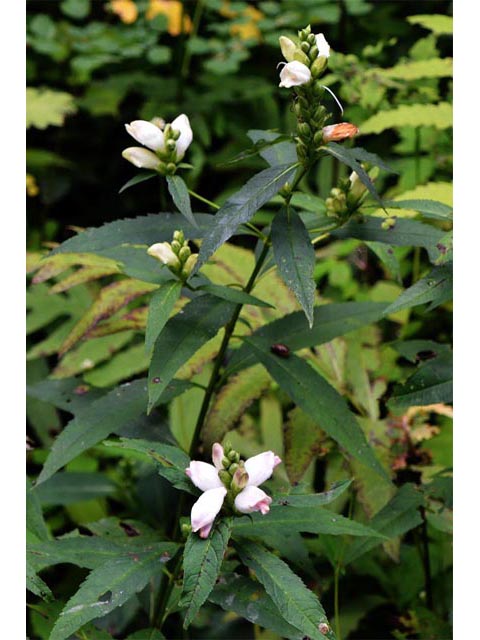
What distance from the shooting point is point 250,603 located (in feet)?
3.29

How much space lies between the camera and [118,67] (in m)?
3.09

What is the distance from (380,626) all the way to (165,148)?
3.23 ft

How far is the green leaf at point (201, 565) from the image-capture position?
0.84 metres

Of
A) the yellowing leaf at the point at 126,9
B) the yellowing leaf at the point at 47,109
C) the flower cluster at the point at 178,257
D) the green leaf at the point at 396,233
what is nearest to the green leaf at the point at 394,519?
the green leaf at the point at 396,233

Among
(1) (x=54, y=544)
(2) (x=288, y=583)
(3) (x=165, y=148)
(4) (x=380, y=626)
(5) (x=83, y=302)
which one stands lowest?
(4) (x=380, y=626)

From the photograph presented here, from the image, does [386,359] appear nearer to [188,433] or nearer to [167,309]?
[188,433]

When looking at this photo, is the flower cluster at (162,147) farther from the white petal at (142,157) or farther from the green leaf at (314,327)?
the green leaf at (314,327)

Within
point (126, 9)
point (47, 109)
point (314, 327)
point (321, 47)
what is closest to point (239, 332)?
point (314, 327)

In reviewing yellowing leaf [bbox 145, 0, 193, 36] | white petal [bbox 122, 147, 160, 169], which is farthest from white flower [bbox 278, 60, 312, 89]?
yellowing leaf [bbox 145, 0, 193, 36]

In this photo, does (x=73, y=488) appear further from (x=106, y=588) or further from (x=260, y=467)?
(x=260, y=467)

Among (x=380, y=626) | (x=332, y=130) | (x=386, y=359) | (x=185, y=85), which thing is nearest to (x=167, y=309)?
(x=332, y=130)

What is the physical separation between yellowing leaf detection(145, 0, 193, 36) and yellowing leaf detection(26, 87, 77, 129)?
495 mm

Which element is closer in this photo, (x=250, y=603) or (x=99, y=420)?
(x=250, y=603)

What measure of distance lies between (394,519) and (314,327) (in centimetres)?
30
